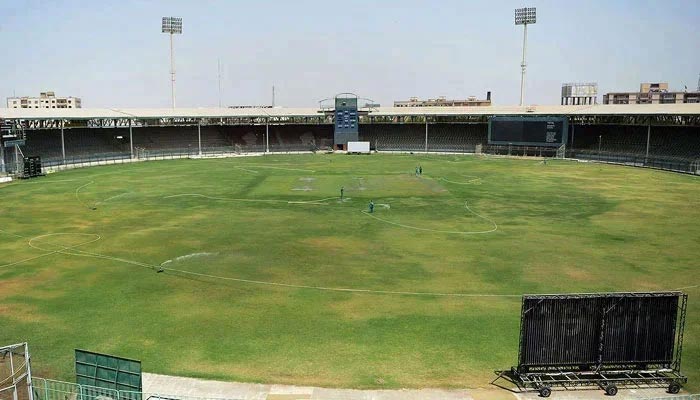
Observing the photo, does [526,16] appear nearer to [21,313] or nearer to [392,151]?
[392,151]

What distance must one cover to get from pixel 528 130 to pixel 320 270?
240 ft

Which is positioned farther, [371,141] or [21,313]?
[371,141]

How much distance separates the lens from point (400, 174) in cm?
7075

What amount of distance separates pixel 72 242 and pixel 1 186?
30216 millimetres

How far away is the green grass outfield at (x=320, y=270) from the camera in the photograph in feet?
64.7

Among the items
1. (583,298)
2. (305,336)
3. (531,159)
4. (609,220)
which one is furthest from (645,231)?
(531,159)

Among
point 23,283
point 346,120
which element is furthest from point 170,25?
point 23,283

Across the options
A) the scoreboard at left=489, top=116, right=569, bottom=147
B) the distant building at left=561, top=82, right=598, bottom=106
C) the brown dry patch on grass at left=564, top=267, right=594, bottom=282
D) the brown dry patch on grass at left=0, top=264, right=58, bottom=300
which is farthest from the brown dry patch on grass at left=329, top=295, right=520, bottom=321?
the distant building at left=561, top=82, right=598, bottom=106

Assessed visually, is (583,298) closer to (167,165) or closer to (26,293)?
(26,293)

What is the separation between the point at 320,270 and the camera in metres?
29.5

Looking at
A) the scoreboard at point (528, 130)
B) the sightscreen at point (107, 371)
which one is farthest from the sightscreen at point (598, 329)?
the scoreboard at point (528, 130)

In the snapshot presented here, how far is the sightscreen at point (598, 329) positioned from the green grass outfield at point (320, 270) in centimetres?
159

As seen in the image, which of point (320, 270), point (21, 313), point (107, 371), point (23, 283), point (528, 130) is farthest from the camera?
point (528, 130)

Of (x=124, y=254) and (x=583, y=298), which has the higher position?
→ (x=583, y=298)
